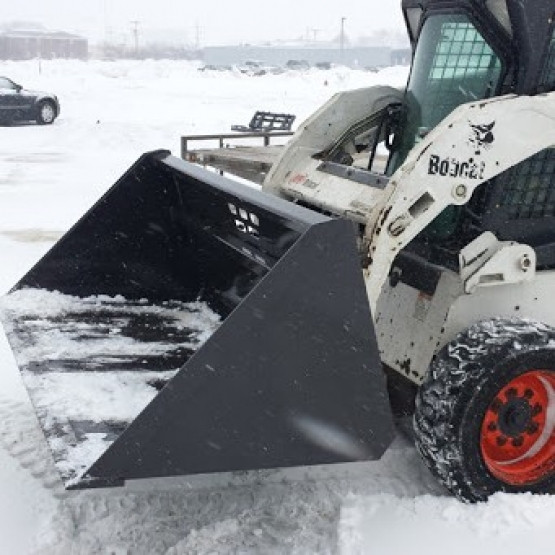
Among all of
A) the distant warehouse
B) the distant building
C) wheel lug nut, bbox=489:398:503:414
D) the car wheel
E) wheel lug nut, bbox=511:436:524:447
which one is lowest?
the distant warehouse

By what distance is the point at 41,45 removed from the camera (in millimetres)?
113125

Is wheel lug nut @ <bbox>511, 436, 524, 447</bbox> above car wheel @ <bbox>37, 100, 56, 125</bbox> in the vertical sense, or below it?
above

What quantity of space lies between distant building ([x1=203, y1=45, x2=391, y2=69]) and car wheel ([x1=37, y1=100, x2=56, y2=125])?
8092 centimetres

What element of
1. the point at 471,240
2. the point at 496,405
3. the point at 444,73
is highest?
the point at 444,73

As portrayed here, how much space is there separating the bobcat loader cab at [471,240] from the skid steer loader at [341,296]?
1 cm

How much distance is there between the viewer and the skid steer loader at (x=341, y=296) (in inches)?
119

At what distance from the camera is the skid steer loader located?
3.04 metres

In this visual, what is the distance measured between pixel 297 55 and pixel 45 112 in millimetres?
86726

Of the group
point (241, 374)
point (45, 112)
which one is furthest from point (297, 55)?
point (241, 374)

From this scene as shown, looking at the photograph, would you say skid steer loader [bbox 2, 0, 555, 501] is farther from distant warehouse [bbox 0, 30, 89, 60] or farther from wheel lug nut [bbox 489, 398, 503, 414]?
distant warehouse [bbox 0, 30, 89, 60]

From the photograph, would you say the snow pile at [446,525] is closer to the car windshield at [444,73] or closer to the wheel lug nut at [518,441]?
the wheel lug nut at [518,441]

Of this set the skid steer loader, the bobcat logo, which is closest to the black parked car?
the skid steer loader

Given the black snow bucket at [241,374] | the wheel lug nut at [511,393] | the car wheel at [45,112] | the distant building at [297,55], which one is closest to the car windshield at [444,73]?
the black snow bucket at [241,374]

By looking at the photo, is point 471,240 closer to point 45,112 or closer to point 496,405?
point 496,405
